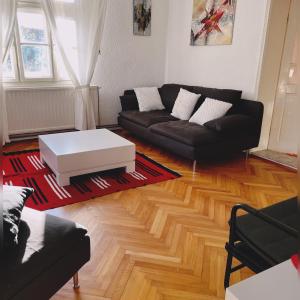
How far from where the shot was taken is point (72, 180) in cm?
279

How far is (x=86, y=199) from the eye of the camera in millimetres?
2447

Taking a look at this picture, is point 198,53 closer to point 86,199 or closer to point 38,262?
point 86,199

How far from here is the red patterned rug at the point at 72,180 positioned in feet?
7.99

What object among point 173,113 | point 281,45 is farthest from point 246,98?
point 173,113

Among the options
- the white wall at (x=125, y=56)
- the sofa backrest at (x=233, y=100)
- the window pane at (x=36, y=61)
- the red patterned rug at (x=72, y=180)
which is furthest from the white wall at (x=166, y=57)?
the red patterned rug at (x=72, y=180)

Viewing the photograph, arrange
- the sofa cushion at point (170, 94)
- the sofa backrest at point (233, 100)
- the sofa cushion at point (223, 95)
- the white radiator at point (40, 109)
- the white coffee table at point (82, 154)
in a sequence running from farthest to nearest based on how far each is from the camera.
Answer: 1. the sofa cushion at point (170, 94)
2. the white radiator at point (40, 109)
3. the sofa cushion at point (223, 95)
4. the sofa backrest at point (233, 100)
5. the white coffee table at point (82, 154)

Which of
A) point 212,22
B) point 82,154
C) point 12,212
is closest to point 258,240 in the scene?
point 12,212

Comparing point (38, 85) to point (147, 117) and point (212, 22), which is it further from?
point (212, 22)

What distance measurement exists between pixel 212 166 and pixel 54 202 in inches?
72.4

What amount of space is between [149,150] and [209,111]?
974 millimetres

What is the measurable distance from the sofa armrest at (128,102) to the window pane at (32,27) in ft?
4.47

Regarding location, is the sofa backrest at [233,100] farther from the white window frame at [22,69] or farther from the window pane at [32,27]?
the window pane at [32,27]

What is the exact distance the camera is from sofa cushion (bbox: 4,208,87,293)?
3.45ft

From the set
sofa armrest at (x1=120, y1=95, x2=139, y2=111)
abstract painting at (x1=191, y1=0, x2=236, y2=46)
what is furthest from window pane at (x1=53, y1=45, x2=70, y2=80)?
abstract painting at (x1=191, y1=0, x2=236, y2=46)
